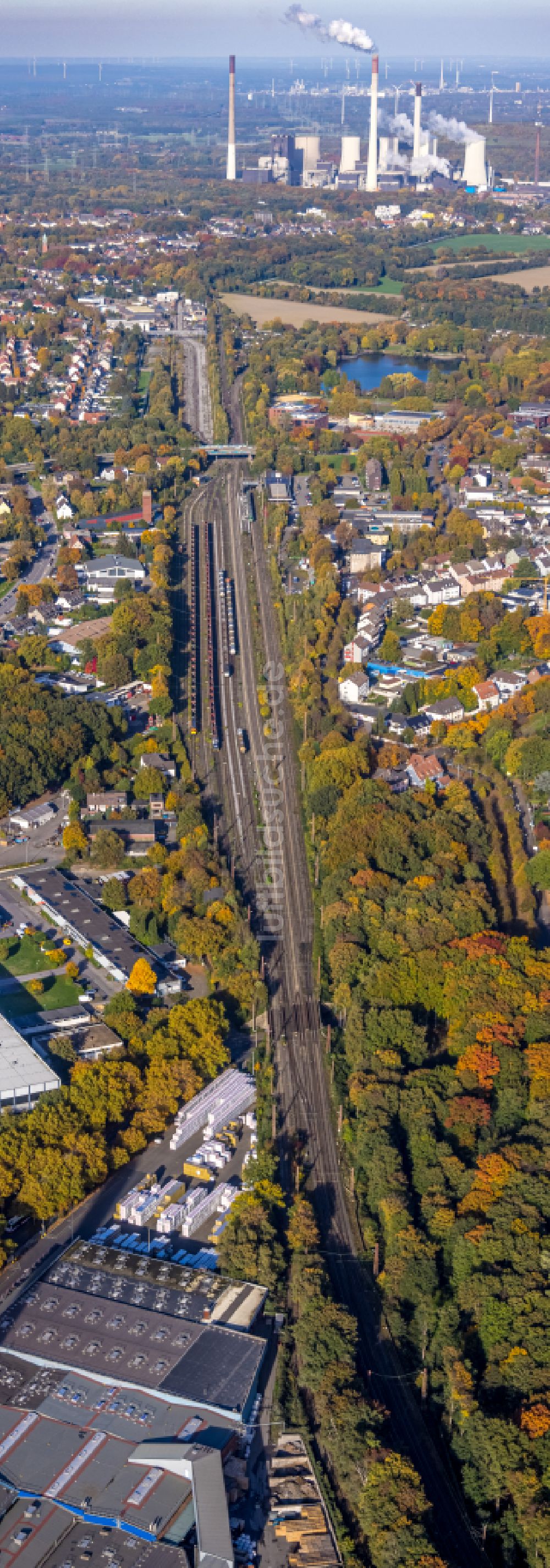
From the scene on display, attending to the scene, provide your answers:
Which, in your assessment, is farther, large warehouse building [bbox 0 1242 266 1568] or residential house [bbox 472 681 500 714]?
residential house [bbox 472 681 500 714]

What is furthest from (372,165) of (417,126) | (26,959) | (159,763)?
(26,959)

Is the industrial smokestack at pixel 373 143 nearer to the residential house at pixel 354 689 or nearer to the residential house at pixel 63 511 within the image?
the residential house at pixel 63 511

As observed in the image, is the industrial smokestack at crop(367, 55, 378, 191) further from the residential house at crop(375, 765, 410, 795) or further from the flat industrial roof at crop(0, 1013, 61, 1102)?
the flat industrial roof at crop(0, 1013, 61, 1102)

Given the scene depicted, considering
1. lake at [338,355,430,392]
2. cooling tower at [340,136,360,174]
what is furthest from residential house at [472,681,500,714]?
cooling tower at [340,136,360,174]

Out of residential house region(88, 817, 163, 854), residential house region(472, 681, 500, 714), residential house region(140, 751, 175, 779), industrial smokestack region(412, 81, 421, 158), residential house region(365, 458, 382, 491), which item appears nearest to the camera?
residential house region(88, 817, 163, 854)

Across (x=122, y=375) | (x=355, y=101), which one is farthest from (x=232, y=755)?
(x=355, y=101)

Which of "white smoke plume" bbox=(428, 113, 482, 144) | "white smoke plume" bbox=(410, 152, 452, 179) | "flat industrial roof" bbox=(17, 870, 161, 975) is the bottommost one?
"flat industrial roof" bbox=(17, 870, 161, 975)

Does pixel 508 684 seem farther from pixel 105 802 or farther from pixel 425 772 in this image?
pixel 105 802

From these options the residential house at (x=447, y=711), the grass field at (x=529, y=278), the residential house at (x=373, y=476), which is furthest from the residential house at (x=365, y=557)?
the grass field at (x=529, y=278)
